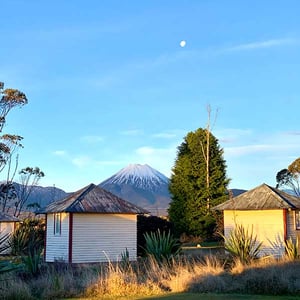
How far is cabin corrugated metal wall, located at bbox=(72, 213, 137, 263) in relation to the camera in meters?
25.7

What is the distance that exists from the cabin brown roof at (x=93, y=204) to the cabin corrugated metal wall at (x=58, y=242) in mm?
591

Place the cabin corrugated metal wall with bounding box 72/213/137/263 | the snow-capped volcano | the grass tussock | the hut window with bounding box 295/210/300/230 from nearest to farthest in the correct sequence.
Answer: the grass tussock
the cabin corrugated metal wall with bounding box 72/213/137/263
the hut window with bounding box 295/210/300/230
the snow-capped volcano

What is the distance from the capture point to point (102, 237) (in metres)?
26.4

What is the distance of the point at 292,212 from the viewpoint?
2800cm

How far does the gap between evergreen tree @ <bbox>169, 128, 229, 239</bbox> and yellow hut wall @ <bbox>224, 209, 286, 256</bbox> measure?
11.4 m

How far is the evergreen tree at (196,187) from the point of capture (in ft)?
134

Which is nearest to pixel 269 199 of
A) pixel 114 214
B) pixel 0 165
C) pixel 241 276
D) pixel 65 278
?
pixel 114 214

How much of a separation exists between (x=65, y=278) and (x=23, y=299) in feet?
7.91

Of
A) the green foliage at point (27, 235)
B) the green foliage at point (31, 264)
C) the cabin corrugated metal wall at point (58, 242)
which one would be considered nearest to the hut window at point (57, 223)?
the cabin corrugated metal wall at point (58, 242)

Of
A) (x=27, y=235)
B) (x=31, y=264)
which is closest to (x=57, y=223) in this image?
(x=27, y=235)

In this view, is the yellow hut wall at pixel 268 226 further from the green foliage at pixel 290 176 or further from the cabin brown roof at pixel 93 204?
the green foliage at pixel 290 176

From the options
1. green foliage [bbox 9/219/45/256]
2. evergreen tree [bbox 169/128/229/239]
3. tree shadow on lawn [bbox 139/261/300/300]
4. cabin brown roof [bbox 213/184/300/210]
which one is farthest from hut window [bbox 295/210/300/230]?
green foliage [bbox 9/219/45/256]

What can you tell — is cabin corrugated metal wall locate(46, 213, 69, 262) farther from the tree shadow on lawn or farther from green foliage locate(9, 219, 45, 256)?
the tree shadow on lawn

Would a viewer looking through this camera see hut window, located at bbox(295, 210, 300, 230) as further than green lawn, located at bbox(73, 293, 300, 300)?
Yes
